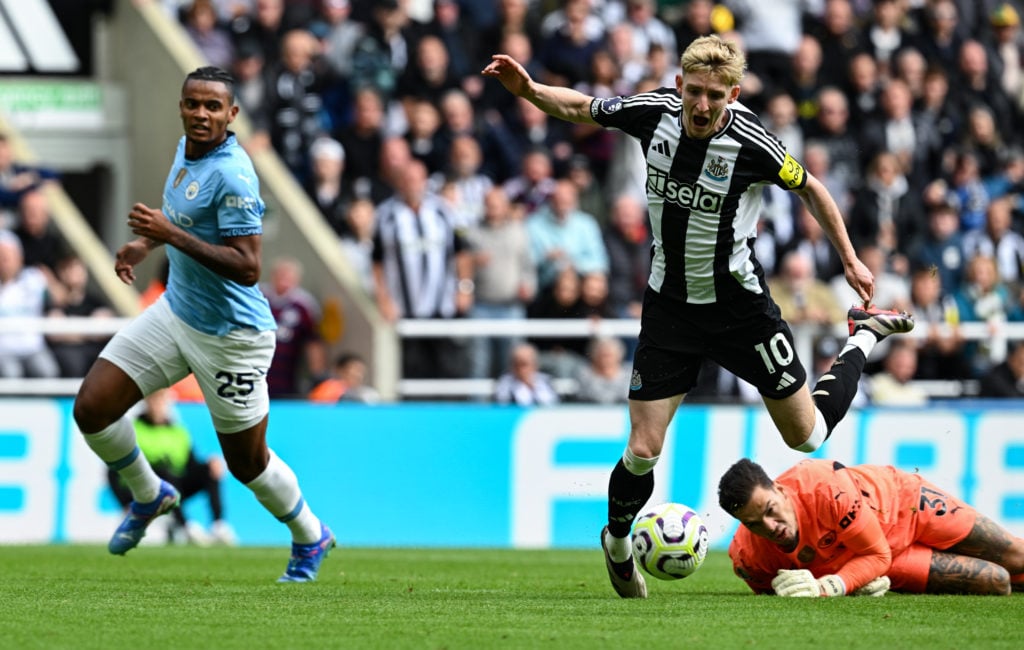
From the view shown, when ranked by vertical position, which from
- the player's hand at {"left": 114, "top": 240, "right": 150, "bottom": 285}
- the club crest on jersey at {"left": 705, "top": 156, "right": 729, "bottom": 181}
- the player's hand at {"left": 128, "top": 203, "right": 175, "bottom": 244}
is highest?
the club crest on jersey at {"left": 705, "top": 156, "right": 729, "bottom": 181}

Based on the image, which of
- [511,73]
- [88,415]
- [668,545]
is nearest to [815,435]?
[668,545]

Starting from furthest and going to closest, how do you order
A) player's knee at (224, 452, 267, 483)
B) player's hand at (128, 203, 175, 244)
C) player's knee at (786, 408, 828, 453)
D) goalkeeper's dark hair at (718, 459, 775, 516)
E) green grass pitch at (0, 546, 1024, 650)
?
player's knee at (224, 452, 267, 483), player's knee at (786, 408, 828, 453), goalkeeper's dark hair at (718, 459, 775, 516), player's hand at (128, 203, 175, 244), green grass pitch at (0, 546, 1024, 650)

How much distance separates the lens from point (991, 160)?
18.9m

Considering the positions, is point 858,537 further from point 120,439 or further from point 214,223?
point 120,439

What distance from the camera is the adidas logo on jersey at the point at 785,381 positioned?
8.64 m

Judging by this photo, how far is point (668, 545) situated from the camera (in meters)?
8.62

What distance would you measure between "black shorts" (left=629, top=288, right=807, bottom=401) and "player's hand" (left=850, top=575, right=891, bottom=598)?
1.06 meters

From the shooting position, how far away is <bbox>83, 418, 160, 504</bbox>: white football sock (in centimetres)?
917

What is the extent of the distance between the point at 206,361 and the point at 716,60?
2.99 meters

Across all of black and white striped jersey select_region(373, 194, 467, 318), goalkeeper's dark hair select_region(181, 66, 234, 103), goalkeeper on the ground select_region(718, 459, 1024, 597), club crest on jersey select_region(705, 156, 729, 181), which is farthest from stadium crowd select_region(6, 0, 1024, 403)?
club crest on jersey select_region(705, 156, 729, 181)

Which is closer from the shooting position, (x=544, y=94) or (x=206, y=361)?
(x=544, y=94)

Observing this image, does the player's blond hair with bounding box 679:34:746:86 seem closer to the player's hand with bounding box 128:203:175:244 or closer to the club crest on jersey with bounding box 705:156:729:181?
the club crest on jersey with bounding box 705:156:729:181

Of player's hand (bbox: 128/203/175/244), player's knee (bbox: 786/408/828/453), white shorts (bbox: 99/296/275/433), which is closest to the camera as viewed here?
player's hand (bbox: 128/203/175/244)

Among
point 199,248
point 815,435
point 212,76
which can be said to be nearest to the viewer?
point 199,248
